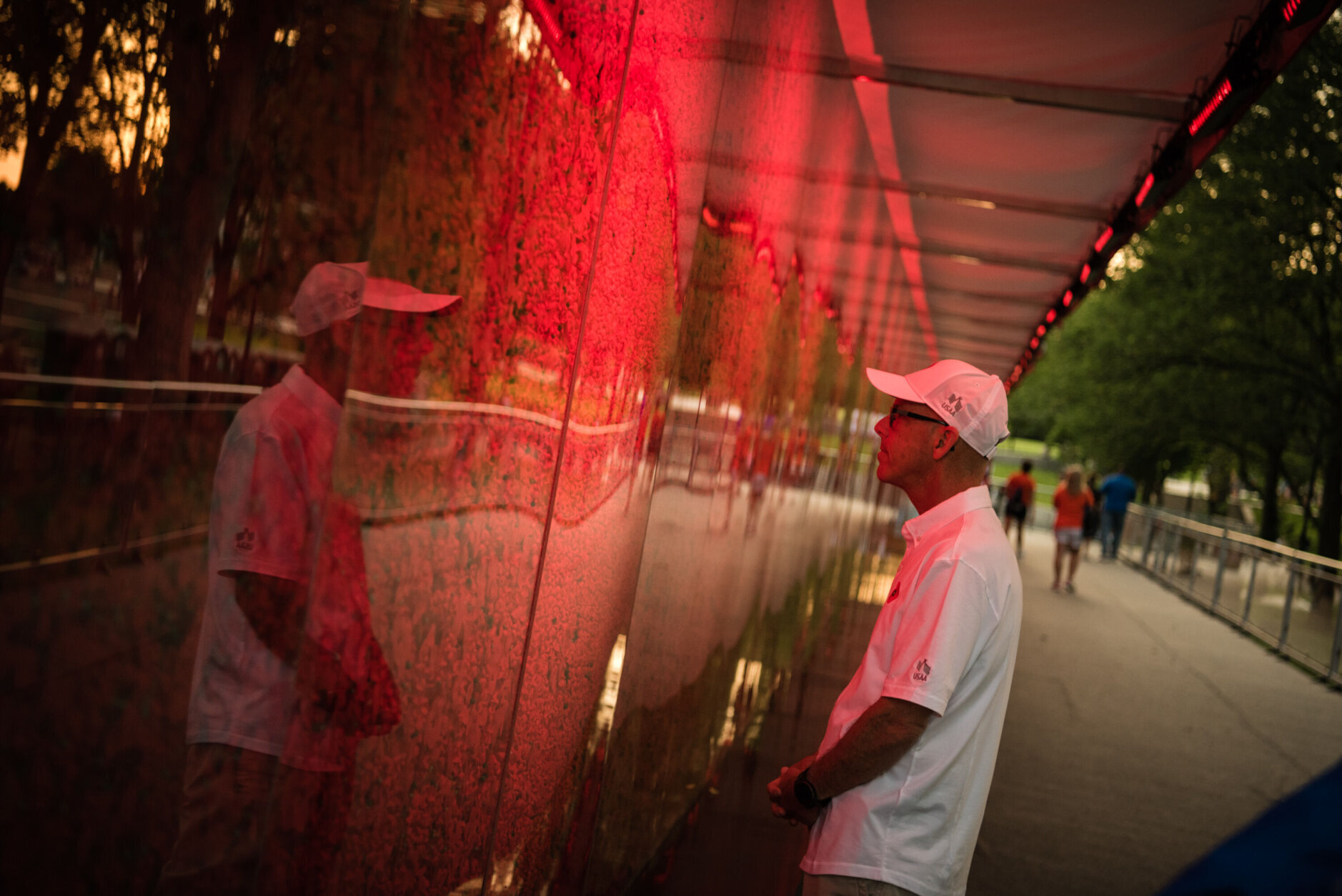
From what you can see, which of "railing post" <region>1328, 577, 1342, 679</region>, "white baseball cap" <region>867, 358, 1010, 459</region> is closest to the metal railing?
"railing post" <region>1328, 577, 1342, 679</region>

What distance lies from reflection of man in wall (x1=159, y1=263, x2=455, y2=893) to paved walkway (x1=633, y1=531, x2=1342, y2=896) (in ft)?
8.89

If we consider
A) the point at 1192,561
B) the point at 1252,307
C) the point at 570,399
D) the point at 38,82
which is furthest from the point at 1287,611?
the point at 38,82

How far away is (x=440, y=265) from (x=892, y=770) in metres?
1.58

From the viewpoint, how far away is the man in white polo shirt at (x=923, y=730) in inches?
98.6

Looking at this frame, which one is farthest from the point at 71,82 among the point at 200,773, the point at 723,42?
the point at 723,42

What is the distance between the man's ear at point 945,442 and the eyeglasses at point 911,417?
2 cm

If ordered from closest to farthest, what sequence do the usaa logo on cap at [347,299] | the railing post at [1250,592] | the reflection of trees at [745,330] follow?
the usaa logo on cap at [347,299] < the reflection of trees at [745,330] < the railing post at [1250,592]

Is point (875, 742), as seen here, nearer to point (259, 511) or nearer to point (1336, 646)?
point (259, 511)

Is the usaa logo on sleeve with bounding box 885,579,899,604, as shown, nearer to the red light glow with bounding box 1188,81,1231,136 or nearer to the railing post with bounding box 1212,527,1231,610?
the red light glow with bounding box 1188,81,1231,136

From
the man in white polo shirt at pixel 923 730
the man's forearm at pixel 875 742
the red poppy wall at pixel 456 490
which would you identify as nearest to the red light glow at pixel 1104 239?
the red poppy wall at pixel 456 490

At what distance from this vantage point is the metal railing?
1252 centimetres

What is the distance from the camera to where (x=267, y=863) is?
6.44 ft

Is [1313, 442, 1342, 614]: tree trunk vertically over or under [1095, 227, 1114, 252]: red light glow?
under

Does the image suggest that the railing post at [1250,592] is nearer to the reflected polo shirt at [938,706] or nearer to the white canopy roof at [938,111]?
the white canopy roof at [938,111]
